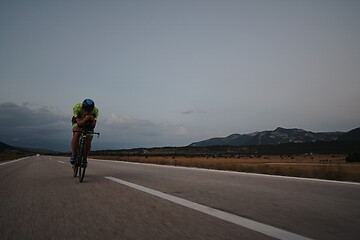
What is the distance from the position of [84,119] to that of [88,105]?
0.37 metres

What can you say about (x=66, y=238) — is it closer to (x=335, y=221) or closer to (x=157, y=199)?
(x=157, y=199)

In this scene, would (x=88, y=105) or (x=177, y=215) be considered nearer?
(x=177, y=215)

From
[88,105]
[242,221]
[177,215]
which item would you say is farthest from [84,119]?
[242,221]

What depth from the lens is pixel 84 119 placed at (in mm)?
7562

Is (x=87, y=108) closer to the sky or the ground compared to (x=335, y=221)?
closer to the sky

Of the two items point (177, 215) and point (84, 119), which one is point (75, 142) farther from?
point (177, 215)

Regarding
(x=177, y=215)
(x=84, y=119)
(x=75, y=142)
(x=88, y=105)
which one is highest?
(x=88, y=105)

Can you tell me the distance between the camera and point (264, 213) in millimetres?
3713

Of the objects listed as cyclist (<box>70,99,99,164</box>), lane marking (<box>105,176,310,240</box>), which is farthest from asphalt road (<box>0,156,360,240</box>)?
cyclist (<box>70,99,99,164</box>)

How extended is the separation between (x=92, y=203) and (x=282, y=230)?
114 inches

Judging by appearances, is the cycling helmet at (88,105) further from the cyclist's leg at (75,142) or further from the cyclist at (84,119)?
the cyclist's leg at (75,142)

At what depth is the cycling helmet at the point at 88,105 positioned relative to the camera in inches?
297

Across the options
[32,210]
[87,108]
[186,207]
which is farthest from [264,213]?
[87,108]

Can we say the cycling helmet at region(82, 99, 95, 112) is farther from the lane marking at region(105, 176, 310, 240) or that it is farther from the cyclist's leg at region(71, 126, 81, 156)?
the lane marking at region(105, 176, 310, 240)
